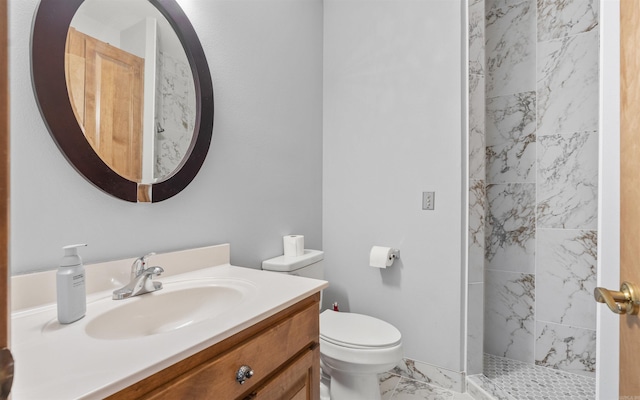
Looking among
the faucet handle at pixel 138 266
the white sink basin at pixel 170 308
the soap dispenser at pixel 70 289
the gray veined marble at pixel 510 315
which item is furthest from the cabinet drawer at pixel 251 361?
the gray veined marble at pixel 510 315

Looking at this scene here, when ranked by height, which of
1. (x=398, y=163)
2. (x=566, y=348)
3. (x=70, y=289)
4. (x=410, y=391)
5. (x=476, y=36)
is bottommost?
(x=410, y=391)

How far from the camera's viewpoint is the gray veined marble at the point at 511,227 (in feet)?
6.41

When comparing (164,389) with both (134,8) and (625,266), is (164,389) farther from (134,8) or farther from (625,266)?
(134,8)

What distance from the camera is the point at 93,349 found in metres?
0.61

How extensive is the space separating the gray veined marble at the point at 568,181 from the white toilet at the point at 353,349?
126 centimetres

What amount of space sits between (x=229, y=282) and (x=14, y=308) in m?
0.56

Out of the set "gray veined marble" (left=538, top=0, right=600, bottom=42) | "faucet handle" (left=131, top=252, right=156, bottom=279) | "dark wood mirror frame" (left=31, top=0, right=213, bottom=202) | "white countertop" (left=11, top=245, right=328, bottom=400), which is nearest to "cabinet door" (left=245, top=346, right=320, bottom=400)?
"white countertop" (left=11, top=245, right=328, bottom=400)

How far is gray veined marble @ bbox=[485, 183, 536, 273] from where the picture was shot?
6.41 ft

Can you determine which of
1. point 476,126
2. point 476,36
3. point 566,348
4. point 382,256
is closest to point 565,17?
point 476,36

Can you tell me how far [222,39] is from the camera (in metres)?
1.43

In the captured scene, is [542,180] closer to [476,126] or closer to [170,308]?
[476,126]

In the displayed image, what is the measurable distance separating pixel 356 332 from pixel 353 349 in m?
0.14

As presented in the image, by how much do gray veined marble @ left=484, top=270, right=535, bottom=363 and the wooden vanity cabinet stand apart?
1513 mm

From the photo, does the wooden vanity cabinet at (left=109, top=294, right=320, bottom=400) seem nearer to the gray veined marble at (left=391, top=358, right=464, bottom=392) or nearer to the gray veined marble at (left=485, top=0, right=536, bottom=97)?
the gray veined marble at (left=391, top=358, right=464, bottom=392)
